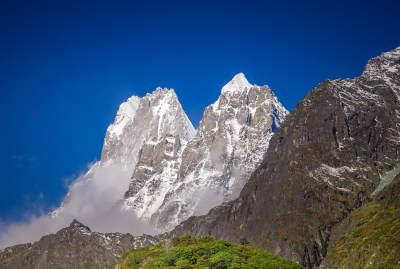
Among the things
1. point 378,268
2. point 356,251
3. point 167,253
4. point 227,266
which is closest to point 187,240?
point 167,253

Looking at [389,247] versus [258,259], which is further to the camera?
[389,247]

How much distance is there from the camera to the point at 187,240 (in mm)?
132250

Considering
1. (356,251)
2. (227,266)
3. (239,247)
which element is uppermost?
(356,251)

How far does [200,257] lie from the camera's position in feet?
383

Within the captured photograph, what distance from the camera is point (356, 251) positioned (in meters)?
190

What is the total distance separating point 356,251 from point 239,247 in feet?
247

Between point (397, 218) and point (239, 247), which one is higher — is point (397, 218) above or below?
above

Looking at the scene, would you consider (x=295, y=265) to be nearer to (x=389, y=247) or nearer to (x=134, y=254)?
(x=134, y=254)

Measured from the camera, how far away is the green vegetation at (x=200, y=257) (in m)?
112

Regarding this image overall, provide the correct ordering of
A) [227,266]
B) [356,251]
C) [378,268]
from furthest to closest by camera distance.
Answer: [356,251], [378,268], [227,266]

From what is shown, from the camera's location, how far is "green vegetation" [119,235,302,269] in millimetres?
111881

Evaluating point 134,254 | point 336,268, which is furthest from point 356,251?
point 134,254

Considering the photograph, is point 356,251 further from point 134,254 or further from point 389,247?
point 134,254

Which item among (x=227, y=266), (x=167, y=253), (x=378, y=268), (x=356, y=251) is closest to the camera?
(x=227, y=266)
